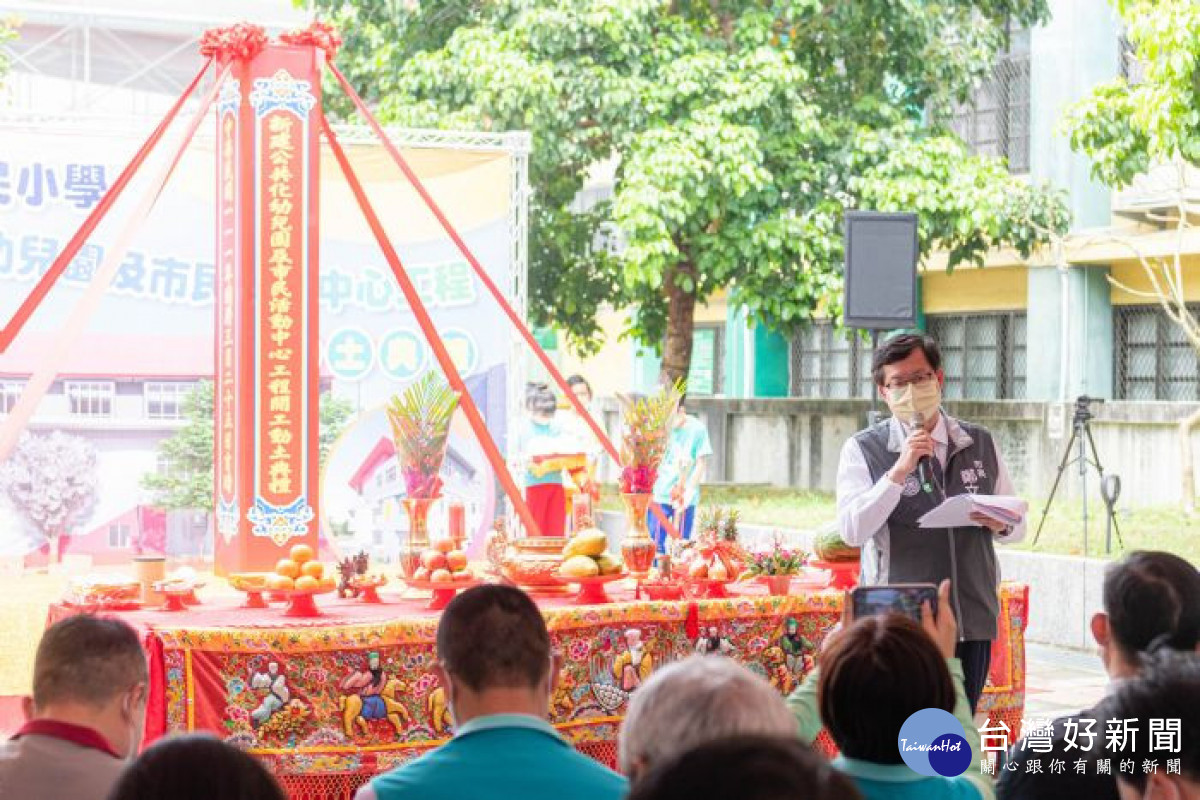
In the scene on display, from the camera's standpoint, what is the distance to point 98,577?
4656 millimetres

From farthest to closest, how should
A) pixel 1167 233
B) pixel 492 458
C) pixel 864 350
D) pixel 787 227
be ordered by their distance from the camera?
pixel 864 350 → pixel 1167 233 → pixel 787 227 → pixel 492 458

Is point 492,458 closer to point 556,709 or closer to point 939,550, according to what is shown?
point 556,709

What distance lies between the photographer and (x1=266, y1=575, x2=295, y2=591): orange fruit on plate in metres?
4.38

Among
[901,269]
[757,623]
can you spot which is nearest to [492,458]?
[757,623]

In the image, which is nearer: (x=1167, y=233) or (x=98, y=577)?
(x=98, y=577)

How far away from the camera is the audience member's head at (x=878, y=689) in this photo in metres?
1.98

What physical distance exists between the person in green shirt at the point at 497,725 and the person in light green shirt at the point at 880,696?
0.95 ft

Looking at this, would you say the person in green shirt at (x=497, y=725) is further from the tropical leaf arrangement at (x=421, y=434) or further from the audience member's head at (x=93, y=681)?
the tropical leaf arrangement at (x=421, y=434)

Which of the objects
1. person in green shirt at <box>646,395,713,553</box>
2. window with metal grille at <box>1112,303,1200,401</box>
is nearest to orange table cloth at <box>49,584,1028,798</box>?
person in green shirt at <box>646,395,713,553</box>

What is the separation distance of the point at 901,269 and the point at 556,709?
4243mm

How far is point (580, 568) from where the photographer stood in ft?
14.8

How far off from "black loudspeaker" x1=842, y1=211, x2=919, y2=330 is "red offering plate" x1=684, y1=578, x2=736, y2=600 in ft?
11.2

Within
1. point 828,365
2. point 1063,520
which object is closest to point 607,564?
point 1063,520

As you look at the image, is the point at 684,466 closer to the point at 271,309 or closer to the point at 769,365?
the point at 271,309
